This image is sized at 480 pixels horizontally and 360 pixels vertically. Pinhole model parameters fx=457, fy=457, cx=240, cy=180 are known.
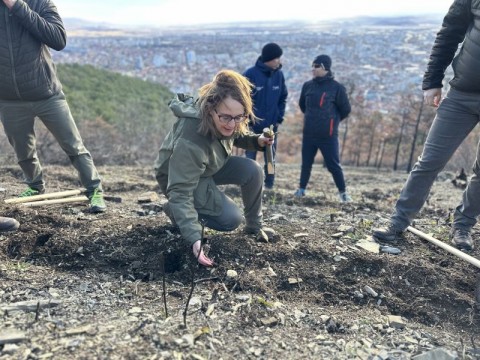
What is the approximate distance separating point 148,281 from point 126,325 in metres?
0.70

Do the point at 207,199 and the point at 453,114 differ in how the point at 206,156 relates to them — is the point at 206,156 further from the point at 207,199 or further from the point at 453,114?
the point at 453,114

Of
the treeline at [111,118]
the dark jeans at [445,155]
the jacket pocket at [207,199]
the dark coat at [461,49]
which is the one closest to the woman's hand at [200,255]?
the jacket pocket at [207,199]

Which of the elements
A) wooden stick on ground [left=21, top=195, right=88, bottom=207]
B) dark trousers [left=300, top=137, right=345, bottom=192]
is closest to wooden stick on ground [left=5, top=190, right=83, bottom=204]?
wooden stick on ground [left=21, top=195, right=88, bottom=207]

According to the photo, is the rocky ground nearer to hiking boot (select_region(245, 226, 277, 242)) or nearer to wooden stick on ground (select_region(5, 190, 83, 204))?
hiking boot (select_region(245, 226, 277, 242))

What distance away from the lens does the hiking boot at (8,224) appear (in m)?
3.75

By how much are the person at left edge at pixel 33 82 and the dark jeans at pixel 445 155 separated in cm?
291

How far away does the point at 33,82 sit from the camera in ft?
13.9

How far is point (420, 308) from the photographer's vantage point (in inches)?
127

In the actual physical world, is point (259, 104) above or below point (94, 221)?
above

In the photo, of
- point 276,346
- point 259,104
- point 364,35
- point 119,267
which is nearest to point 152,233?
point 119,267

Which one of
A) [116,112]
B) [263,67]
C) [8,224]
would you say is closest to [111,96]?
[116,112]

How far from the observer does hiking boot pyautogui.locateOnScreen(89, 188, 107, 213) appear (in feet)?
14.9

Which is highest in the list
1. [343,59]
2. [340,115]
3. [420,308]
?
[340,115]

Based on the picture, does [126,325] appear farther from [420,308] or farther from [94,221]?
[420,308]
